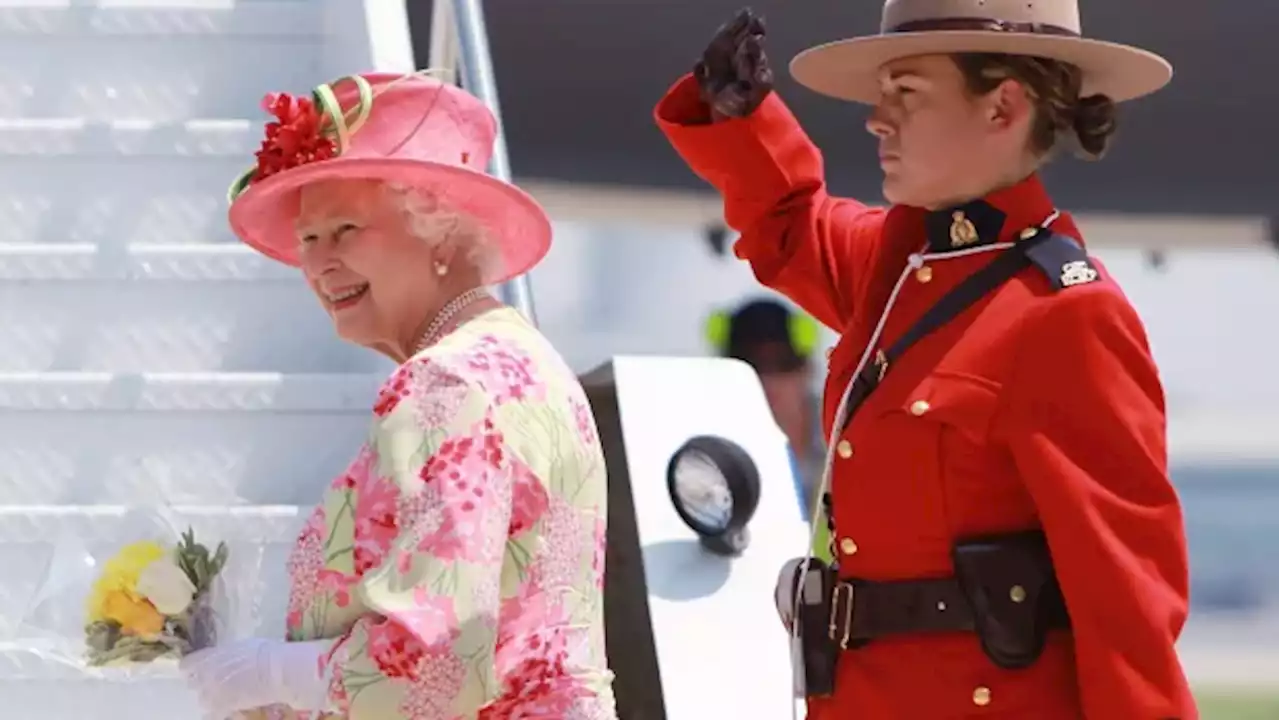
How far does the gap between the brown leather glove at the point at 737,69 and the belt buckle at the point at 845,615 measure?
18.5 inches

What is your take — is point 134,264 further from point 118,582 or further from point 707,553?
point 118,582

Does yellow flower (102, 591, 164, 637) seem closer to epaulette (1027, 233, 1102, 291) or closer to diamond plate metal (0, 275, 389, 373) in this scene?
epaulette (1027, 233, 1102, 291)

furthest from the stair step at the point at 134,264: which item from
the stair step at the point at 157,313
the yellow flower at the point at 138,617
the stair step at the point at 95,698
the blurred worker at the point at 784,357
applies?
the yellow flower at the point at 138,617

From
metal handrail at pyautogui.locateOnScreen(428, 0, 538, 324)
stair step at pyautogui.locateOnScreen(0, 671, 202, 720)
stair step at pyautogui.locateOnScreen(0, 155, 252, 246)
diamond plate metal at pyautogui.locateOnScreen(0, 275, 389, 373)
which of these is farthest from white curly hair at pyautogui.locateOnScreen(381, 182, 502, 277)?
stair step at pyautogui.locateOnScreen(0, 155, 252, 246)

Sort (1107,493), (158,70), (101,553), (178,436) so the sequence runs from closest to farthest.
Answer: (1107,493) → (101,553) → (178,436) → (158,70)

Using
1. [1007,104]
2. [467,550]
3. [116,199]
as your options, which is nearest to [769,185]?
[1007,104]

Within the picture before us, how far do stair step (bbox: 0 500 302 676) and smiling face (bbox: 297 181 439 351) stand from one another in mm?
258

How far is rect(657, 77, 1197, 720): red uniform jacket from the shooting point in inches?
66.4

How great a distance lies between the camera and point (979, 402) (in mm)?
1779

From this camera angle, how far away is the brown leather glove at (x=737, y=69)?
191 cm

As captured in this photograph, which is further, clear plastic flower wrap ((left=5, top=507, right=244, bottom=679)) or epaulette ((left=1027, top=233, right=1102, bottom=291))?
clear plastic flower wrap ((left=5, top=507, right=244, bottom=679))

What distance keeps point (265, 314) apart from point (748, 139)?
1808mm

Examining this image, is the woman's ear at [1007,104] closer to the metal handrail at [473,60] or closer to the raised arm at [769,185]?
the raised arm at [769,185]

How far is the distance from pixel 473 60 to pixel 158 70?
2.97 feet
